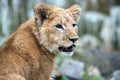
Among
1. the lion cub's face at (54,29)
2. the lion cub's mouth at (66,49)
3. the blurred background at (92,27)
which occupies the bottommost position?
the blurred background at (92,27)

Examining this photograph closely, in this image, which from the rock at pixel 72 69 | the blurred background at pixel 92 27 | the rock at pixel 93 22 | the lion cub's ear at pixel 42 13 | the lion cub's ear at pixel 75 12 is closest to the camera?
the lion cub's ear at pixel 42 13

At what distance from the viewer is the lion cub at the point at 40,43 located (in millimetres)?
9055

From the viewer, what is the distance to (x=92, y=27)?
21.5 meters

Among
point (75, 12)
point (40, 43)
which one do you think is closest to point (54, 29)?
point (40, 43)

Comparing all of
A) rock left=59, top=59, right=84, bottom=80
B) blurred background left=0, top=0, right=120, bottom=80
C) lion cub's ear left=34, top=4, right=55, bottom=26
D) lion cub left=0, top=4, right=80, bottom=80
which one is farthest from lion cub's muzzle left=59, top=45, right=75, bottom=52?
blurred background left=0, top=0, right=120, bottom=80

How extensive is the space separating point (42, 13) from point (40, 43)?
1.80 ft

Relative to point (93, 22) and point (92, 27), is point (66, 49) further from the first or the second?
point (92, 27)

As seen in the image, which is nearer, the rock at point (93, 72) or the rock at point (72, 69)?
the rock at point (72, 69)

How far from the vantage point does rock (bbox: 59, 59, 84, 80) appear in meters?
12.8

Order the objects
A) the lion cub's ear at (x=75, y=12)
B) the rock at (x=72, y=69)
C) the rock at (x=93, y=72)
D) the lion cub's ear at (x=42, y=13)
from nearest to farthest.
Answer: the lion cub's ear at (x=42, y=13), the lion cub's ear at (x=75, y=12), the rock at (x=72, y=69), the rock at (x=93, y=72)

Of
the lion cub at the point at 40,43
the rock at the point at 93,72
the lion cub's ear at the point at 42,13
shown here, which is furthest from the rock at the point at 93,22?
the lion cub's ear at the point at 42,13

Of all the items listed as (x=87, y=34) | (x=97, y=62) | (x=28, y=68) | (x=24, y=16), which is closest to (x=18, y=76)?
(x=28, y=68)

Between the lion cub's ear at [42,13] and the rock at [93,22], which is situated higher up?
the lion cub's ear at [42,13]

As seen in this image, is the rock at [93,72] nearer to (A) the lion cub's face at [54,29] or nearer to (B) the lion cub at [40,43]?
(B) the lion cub at [40,43]
